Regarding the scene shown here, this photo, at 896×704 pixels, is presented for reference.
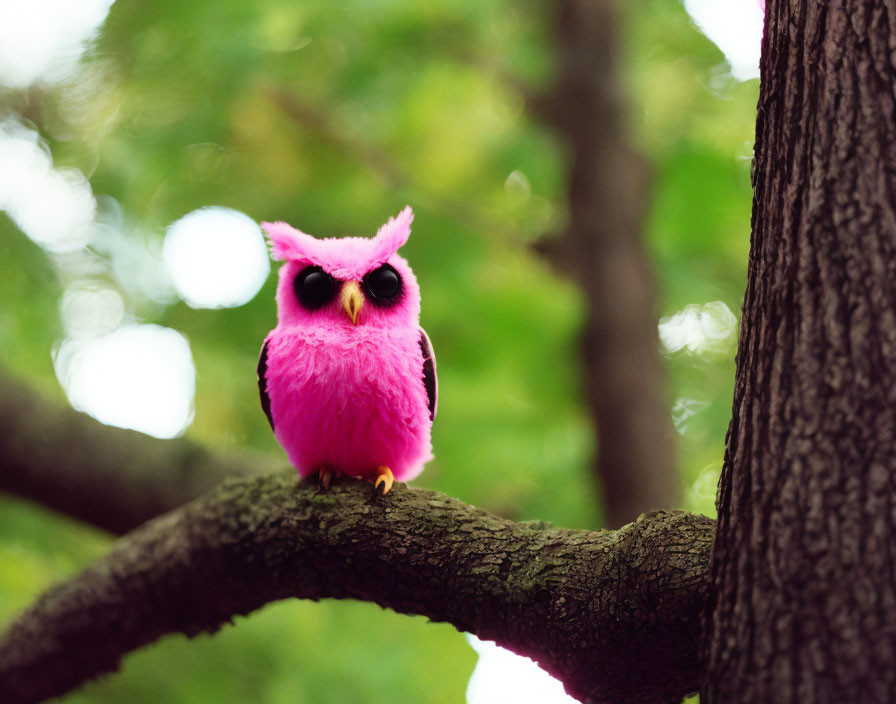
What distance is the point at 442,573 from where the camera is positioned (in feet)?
6.19

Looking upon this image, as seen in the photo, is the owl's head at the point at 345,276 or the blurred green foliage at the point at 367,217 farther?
the blurred green foliage at the point at 367,217

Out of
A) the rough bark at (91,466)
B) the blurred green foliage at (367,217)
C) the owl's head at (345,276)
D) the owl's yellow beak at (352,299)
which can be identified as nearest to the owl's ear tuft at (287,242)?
the owl's head at (345,276)

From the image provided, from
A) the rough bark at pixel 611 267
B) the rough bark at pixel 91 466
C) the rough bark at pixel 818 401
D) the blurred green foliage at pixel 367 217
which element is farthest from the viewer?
the rough bark at pixel 611 267

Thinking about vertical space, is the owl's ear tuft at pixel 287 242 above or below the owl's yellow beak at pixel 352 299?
above

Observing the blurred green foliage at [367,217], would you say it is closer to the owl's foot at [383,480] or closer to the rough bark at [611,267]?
the rough bark at [611,267]

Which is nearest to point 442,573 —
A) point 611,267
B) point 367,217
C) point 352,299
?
point 352,299

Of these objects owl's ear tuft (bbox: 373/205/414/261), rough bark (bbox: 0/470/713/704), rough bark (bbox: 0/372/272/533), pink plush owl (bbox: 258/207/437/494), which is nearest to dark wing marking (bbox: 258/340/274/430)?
pink plush owl (bbox: 258/207/437/494)

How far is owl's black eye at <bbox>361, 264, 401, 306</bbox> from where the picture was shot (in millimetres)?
2012

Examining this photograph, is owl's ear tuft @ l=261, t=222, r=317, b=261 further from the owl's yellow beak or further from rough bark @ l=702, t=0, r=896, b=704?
rough bark @ l=702, t=0, r=896, b=704

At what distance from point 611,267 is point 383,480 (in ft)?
12.0

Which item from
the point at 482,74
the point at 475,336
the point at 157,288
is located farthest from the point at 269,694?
the point at 482,74

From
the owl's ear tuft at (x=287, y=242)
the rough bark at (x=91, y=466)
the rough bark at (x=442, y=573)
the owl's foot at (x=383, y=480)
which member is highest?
the rough bark at (x=91, y=466)

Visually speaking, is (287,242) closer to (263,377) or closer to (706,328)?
(263,377)

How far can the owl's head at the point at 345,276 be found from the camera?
199 cm
